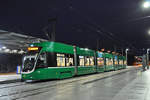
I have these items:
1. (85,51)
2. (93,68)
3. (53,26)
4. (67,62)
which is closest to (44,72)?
(67,62)

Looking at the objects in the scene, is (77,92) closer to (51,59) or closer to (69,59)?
(51,59)

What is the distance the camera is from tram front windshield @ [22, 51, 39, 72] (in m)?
14.5

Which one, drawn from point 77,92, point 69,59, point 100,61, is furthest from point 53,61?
point 100,61

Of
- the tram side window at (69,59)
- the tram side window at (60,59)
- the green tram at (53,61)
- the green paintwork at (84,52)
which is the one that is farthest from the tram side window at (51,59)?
the green paintwork at (84,52)

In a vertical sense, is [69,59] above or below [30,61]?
above

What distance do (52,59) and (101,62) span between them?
1236 centimetres

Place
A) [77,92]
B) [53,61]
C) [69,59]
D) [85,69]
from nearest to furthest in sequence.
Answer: [77,92] < [53,61] < [69,59] < [85,69]

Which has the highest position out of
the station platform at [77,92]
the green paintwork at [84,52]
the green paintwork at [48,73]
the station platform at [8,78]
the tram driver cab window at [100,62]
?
the green paintwork at [84,52]

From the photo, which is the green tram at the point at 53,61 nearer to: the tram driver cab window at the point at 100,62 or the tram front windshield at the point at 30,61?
the tram front windshield at the point at 30,61

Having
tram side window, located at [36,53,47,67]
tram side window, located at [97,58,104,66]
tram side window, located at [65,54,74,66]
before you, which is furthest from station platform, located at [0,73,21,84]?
tram side window, located at [97,58,104,66]

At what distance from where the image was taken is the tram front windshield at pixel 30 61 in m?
14.5

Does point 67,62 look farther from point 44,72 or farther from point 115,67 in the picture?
point 115,67

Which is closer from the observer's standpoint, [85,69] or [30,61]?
[30,61]

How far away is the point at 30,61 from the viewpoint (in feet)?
48.1
